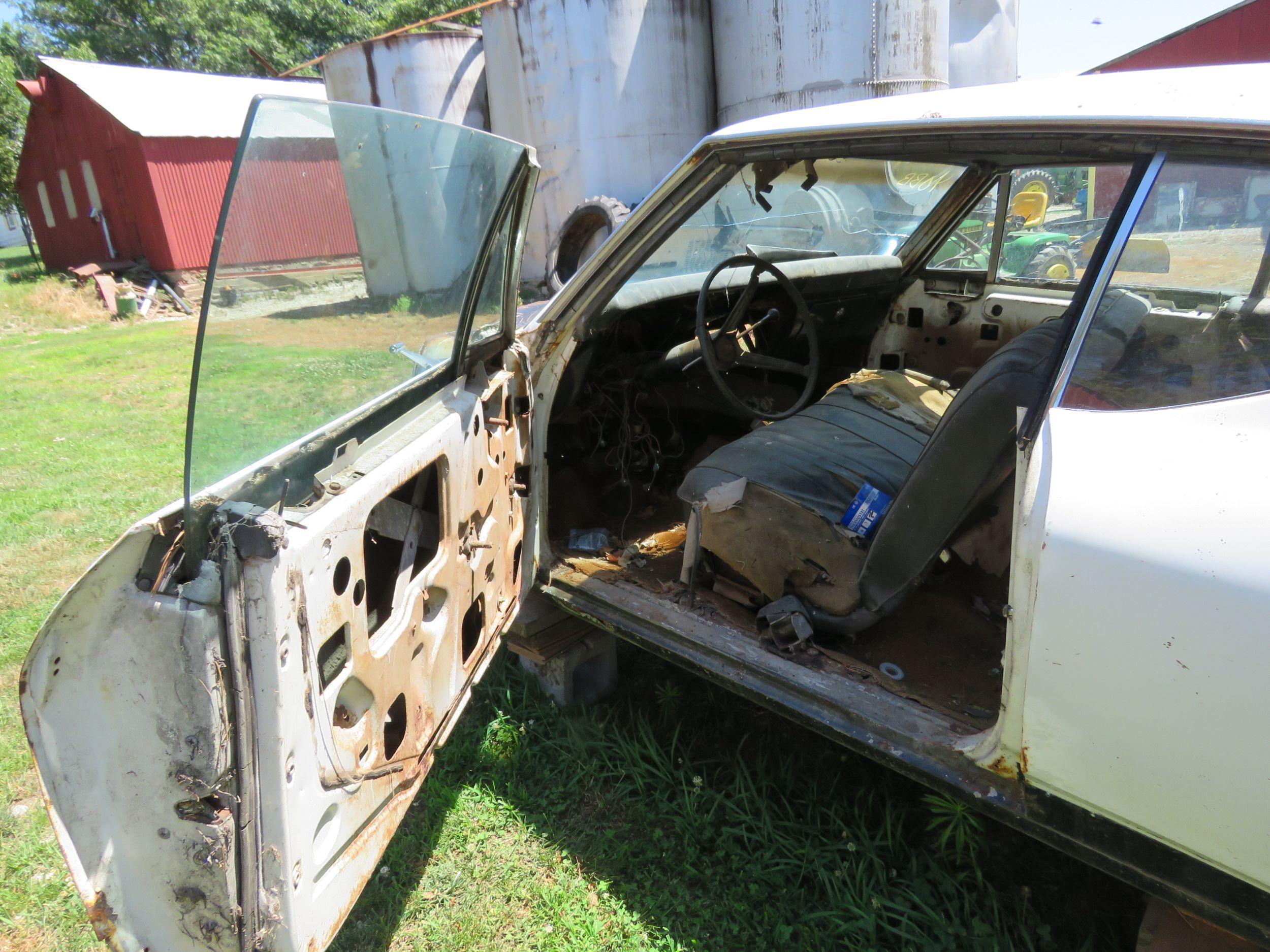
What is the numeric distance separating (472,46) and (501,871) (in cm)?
1190

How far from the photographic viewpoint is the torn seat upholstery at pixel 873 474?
1.78 meters

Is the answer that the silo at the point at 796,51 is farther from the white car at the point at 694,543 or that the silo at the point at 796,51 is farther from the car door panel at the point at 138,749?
the car door panel at the point at 138,749

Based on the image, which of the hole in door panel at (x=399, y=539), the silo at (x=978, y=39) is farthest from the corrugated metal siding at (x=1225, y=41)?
the hole in door panel at (x=399, y=539)

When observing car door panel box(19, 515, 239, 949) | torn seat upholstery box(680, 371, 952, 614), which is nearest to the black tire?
torn seat upholstery box(680, 371, 952, 614)

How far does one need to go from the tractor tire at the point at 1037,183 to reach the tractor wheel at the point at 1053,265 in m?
0.18

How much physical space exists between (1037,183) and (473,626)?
2.55 meters

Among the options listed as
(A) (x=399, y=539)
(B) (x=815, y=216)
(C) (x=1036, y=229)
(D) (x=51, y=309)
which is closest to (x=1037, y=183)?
(C) (x=1036, y=229)

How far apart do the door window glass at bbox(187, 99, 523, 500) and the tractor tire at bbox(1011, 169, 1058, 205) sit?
1902 millimetres

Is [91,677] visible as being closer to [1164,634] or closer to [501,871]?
[501,871]

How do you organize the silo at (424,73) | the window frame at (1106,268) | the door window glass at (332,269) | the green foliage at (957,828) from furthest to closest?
the silo at (424,73) → the green foliage at (957,828) → the window frame at (1106,268) → the door window glass at (332,269)

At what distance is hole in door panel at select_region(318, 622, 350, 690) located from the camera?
1.41m

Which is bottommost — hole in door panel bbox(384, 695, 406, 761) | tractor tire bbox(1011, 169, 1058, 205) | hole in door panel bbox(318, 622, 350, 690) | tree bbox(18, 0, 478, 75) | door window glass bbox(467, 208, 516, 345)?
hole in door panel bbox(384, 695, 406, 761)

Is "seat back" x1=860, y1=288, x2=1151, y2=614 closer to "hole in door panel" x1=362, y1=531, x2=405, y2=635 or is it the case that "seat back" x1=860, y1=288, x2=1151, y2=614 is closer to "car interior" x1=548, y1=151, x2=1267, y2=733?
"car interior" x1=548, y1=151, x2=1267, y2=733

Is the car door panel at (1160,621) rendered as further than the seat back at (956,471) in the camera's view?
No
